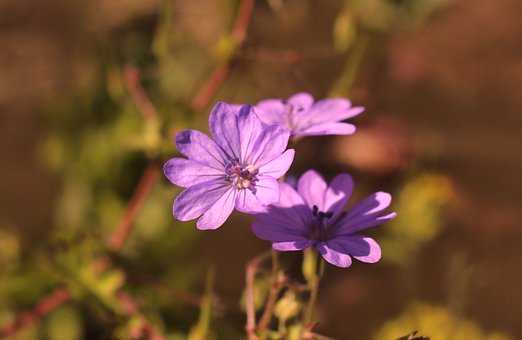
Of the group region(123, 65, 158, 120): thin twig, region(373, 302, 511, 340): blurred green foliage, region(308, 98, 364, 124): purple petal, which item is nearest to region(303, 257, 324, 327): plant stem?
region(308, 98, 364, 124): purple petal

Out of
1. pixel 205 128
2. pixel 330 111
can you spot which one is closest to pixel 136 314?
pixel 330 111

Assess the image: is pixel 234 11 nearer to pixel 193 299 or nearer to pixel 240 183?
pixel 193 299

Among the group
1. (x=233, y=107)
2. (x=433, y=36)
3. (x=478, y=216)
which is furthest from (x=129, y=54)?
(x=433, y=36)

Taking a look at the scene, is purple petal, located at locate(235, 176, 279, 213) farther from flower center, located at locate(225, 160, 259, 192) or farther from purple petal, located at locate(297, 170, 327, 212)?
purple petal, located at locate(297, 170, 327, 212)

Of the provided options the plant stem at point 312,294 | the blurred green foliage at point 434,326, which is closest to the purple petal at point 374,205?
the plant stem at point 312,294

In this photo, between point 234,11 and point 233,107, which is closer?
point 233,107

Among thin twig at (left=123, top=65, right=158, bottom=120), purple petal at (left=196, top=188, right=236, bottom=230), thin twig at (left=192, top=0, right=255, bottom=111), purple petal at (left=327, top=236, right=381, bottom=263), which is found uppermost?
thin twig at (left=192, top=0, right=255, bottom=111)

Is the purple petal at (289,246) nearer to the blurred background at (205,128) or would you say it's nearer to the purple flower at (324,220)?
the purple flower at (324,220)
